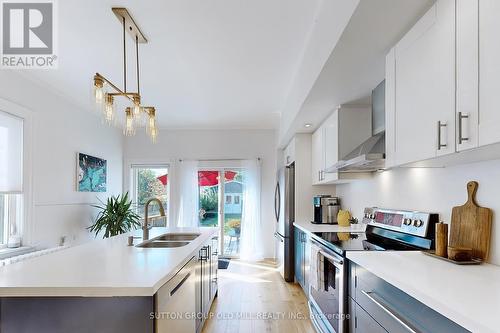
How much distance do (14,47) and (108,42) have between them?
0.89 metres

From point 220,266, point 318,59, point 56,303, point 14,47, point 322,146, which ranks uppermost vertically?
point 14,47

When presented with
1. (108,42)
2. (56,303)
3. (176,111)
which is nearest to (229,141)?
(176,111)

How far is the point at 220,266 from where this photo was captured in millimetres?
5695

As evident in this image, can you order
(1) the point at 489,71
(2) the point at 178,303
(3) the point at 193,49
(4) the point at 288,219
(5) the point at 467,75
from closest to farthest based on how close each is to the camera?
(1) the point at 489,71 < (5) the point at 467,75 < (2) the point at 178,303 < (3) the point at 193,49 < (4) the point at 288,219

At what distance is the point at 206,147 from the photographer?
659 centimetres

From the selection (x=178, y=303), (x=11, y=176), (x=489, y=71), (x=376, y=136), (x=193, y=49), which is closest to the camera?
(x=489, y=71)

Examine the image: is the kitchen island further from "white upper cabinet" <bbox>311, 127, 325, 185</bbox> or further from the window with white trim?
"white upper cabinet" <bbox>311, 127, 325, 185</bbox>

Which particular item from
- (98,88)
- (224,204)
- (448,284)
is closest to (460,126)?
(448,284)

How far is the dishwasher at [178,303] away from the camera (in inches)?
61.9

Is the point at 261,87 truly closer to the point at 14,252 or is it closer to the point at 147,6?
the point at 147,6

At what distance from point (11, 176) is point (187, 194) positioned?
3149 mm

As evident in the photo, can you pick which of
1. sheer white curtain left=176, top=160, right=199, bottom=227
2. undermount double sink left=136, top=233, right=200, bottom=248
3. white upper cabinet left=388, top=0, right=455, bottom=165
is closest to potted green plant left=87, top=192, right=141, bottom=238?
sheer white curtain left=176, top=160, right=199, bottom=227

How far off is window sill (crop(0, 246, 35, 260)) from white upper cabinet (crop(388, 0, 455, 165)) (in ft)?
12.2

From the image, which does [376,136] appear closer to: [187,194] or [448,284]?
[448,284]
